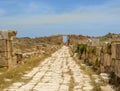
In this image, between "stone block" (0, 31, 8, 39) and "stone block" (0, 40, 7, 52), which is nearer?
"stone block" (0, 31, 8, 39)

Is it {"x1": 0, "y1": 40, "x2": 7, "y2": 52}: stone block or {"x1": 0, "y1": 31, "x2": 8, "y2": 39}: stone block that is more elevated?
{"x1": 0, "y1": 31, "x2": 8, "y2": 39}: stone block

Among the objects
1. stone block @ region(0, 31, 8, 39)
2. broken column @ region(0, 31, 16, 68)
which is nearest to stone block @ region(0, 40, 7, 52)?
broken column @ region(0, 31, 16, 68)

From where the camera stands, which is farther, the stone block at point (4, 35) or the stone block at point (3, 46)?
the stone block at point (3, 46)

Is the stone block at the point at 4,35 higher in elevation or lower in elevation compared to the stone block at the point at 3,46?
higher

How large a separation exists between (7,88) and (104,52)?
5.71 m

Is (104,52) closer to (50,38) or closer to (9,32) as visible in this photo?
(9,32)

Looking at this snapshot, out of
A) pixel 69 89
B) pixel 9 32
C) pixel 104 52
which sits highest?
pixel 9 32

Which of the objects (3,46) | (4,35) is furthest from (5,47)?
(4,35)

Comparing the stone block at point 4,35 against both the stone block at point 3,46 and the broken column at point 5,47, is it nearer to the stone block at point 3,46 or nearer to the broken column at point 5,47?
the broken column at point 5,47

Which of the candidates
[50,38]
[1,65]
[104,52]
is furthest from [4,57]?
[50,38]

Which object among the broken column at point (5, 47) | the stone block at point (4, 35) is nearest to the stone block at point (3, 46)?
the broken column at point (5, 47)

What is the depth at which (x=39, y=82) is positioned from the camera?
11375mm

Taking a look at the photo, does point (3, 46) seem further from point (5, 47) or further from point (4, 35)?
point (4, 35)

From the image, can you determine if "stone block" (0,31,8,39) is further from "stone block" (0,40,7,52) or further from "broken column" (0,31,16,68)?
"stone block" (0,40,7,52)
